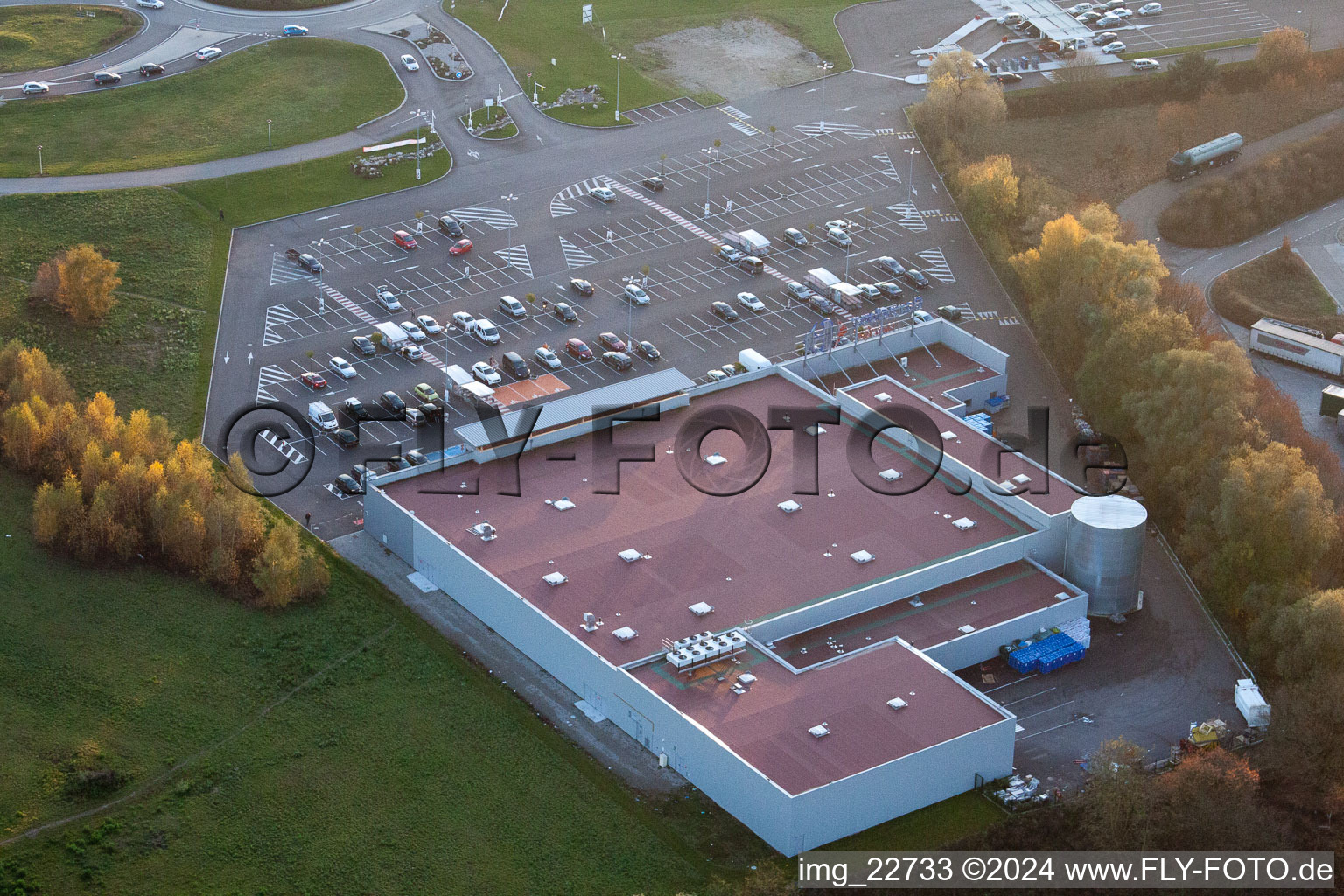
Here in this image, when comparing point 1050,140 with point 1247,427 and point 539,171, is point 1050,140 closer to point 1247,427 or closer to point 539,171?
point 539,171

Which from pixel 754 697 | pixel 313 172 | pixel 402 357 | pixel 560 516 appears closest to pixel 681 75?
pixel 313 172

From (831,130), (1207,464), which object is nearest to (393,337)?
(831,130)

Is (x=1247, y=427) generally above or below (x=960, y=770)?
above

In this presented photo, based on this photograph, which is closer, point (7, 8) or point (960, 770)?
point (960, 770)

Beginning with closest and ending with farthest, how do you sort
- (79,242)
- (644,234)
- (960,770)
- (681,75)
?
(960,770) → (79,242) → (644,234) → (681,75)

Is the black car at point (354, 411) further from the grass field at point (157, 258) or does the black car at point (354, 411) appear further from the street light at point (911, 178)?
the street light at point (911, 178)

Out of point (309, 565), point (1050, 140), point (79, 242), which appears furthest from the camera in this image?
point (1050, 140)

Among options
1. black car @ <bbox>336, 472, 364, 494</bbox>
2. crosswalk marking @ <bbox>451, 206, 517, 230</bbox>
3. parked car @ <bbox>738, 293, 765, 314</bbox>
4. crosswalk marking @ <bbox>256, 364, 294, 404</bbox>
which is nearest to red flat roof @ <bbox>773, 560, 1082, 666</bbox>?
black car @ <bbox>336, 472, 364, 494</bbox>
